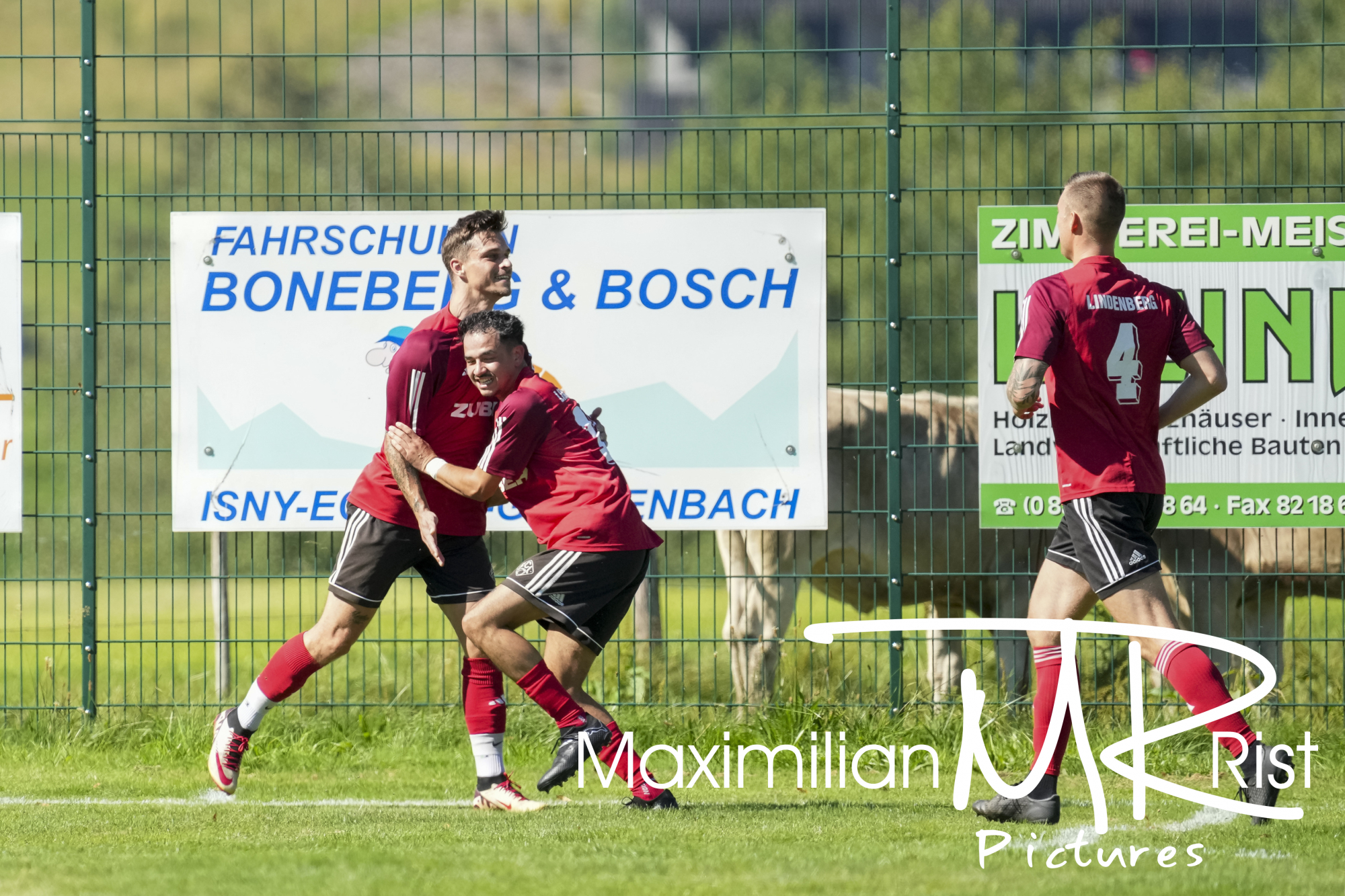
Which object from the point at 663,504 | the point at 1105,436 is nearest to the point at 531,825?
the point at 1105,436

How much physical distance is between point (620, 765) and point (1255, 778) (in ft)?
6.91

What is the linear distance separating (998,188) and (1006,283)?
2.01ft

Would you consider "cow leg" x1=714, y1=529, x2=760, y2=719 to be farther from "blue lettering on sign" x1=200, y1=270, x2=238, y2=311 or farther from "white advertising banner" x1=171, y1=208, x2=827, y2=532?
"blue lettering on sign" x1=200, y1=270, x2=238, y2=311

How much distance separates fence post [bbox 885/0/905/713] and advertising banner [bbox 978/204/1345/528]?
41 cm

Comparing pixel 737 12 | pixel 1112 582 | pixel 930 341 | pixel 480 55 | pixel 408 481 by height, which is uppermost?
pixel 737 12

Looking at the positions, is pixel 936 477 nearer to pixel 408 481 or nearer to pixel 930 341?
pixel 930 341

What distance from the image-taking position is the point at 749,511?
7105mm

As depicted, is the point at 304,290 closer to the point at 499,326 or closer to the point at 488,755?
the point at 499,326

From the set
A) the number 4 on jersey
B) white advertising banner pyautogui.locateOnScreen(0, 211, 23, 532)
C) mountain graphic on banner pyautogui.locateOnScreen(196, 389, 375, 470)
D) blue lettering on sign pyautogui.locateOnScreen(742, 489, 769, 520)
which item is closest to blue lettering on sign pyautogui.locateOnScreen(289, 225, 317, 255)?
mountain graphic on banner pyautogui.locateOnScreen(196, 389, 375, 470)

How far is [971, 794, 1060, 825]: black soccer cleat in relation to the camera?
4789 millimetres

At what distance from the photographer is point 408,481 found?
5.16 meters

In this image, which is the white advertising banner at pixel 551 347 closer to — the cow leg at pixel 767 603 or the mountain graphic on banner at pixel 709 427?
the mountain graphic on banner at pixel 709 427

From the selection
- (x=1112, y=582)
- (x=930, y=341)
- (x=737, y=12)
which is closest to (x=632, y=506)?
(x=1112, y=582)

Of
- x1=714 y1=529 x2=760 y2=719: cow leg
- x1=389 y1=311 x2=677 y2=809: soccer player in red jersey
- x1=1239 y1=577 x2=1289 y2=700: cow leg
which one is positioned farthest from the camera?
x1=1239 y1=577 x2=1289 y2=700: cow leg
